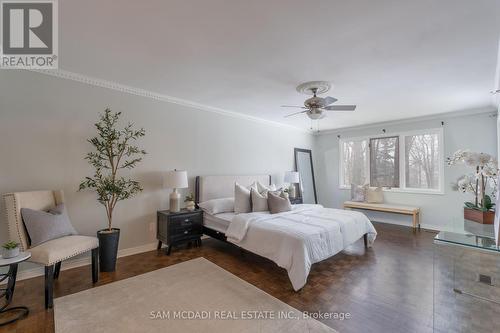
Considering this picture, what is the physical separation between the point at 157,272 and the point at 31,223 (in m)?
1.46

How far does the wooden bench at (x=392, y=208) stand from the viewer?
16.2 ft

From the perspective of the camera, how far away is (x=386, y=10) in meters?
1.79

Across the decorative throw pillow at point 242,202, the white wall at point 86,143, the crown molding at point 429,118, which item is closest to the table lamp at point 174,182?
the white wall at point 86,143

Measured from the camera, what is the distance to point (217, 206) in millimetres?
3912

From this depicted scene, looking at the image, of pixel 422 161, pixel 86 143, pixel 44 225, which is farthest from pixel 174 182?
pixel 422 161

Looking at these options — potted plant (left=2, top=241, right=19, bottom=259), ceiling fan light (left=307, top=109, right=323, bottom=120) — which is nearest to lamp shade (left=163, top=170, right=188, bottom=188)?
potted plant (left=2, top=241, right=19, bottom=259)

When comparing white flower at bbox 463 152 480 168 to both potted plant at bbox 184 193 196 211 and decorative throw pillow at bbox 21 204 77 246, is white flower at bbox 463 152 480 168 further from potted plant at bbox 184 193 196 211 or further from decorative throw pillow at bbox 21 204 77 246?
decorative throw pillow at bbox 21 204 77 246

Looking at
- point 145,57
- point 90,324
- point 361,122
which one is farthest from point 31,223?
point 361,122

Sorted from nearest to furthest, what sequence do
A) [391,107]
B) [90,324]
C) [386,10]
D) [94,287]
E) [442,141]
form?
[386,10] → [90,324] → [94,287] → [391,107] → [442,141]

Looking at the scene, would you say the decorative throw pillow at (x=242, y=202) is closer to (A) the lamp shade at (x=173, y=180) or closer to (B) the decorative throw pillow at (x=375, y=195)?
(A) the lamp shade at (x=173, y=180)

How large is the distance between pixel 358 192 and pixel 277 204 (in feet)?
11.0

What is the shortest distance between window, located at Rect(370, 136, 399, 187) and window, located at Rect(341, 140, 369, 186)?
18 centimetres

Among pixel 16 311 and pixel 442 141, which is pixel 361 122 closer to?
pixel 442 141

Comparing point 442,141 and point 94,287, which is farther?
point 442,141
